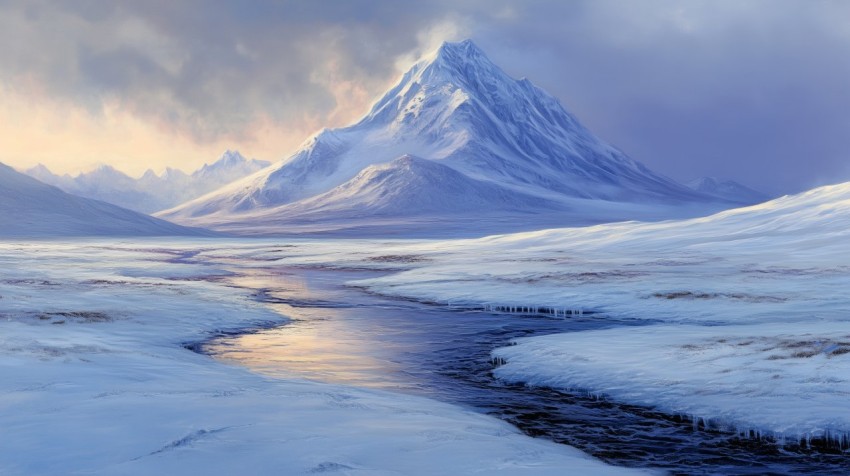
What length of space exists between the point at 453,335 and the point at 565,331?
10.1ft

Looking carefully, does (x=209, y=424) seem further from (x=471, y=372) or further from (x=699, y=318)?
(x=699, y=318)

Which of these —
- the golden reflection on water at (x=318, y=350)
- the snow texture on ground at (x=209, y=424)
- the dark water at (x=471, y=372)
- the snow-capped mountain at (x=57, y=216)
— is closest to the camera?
the snow texture on ground at (x=209, y=424)

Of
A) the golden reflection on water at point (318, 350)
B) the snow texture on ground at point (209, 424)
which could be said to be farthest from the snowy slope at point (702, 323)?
the snow texture on ground at point (209, 424)

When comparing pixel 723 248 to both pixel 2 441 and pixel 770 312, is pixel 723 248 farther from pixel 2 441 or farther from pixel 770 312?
pixel 2 441

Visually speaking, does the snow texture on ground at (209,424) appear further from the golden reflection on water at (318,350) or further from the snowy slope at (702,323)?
the snowy slope at (702,323)

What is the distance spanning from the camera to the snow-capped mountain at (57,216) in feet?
470

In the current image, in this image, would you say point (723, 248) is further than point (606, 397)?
Yes

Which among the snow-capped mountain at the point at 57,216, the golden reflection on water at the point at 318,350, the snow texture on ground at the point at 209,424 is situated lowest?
the snow texture on ground at the point at 209,424

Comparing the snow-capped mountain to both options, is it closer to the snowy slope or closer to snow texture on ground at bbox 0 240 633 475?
the snowy slope

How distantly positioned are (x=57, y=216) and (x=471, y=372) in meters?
157

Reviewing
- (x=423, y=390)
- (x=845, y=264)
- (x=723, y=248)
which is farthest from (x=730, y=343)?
(x=723, y=248)

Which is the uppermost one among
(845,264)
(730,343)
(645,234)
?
(645,234)

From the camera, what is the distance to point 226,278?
4253 cm

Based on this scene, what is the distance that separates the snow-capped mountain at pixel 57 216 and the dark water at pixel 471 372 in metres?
126
